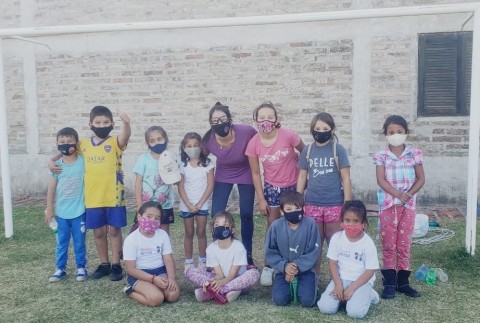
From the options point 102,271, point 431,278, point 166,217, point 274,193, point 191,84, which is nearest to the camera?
point 431,278

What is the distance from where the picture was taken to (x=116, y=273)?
5.09 m

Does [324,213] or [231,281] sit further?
[324,213]

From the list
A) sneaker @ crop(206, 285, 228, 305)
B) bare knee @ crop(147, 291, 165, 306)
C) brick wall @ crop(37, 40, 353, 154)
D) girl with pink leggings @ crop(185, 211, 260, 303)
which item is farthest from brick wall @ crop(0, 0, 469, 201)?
bare knee @ crop(147, 291, 165, 306)

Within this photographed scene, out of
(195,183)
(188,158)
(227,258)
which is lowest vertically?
(227,258)

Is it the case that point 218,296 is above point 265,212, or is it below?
below

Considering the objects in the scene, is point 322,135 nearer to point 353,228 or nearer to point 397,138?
point 397,138

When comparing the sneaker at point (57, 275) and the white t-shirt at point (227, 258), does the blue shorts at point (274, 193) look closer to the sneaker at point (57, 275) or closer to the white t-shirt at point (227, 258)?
the white t-shirt at point (227, 258)

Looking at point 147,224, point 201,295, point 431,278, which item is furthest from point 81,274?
point 431,278

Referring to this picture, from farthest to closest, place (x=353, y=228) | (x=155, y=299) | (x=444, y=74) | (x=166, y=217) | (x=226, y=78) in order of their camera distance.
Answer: (x=226, y=78) → (x=444, y=74) → (x=166, y=217) → (x=155, y=299) → (x=353, y=228)

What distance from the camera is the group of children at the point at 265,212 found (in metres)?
4.30

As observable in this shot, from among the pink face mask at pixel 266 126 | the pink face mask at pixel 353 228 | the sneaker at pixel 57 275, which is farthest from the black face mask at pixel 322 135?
the sneaker at pixel 57 275

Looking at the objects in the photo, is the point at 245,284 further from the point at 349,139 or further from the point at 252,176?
the point at 349,139

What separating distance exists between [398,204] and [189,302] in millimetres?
2050

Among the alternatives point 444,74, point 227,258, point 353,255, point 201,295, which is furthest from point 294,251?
point 444,74
